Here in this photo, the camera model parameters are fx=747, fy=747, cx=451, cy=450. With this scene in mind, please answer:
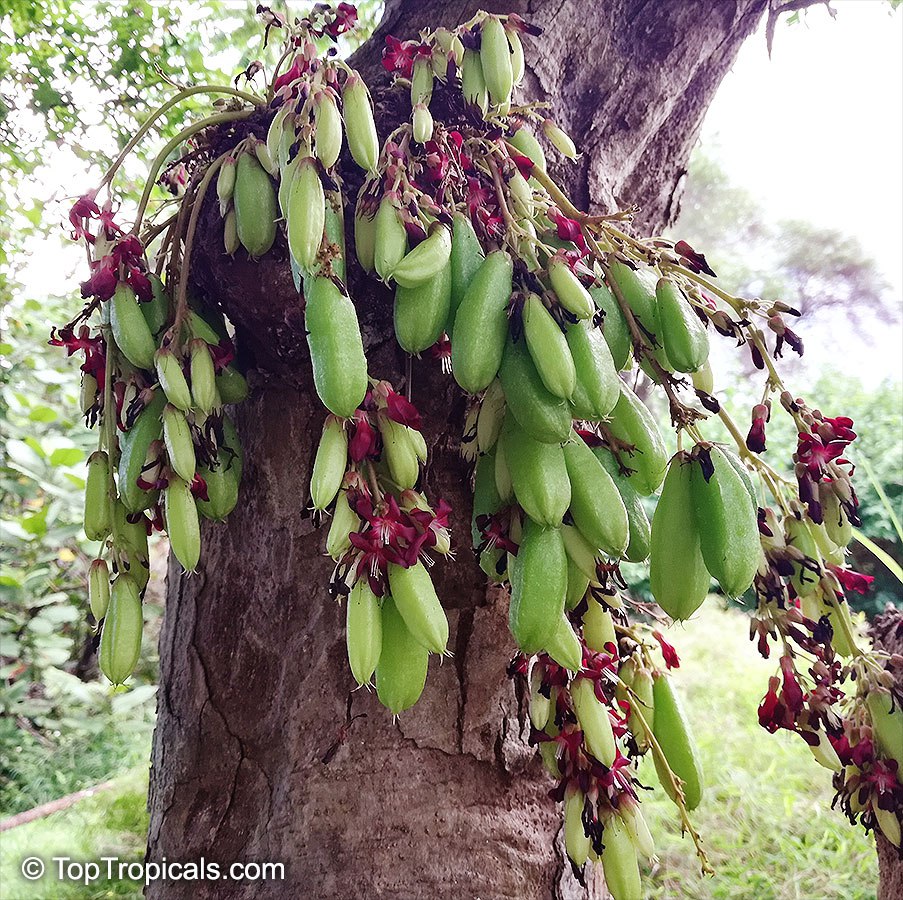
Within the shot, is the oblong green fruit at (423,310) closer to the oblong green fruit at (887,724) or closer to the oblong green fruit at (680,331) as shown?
the oblong green fruit at (680,331)

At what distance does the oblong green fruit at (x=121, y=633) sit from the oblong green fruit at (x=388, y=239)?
0.38 metres

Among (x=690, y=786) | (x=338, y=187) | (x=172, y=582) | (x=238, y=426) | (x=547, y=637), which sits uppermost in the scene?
(x=338, y=187)

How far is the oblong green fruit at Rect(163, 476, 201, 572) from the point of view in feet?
2.19

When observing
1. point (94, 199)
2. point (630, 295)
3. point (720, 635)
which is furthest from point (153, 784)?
point (720, 635)

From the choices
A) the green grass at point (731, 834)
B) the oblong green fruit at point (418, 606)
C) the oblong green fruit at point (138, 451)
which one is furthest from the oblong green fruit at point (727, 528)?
the green grass at point (731, 834)

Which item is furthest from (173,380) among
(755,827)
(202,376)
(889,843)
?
(755,827)

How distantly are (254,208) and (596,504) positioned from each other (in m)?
0.41

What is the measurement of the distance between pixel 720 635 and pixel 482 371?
3248 millimetres

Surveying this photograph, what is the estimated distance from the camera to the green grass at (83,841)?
5.42ft

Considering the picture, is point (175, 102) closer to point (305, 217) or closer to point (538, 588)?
point (305, 217)

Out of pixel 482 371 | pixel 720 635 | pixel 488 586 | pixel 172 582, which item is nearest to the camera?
pixel 482 371

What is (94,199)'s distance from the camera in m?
0.73

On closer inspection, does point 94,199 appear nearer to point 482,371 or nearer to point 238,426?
point 238,426

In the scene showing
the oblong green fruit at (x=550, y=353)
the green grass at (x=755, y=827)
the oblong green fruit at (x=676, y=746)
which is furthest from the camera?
the green grass at (x=755, y=827)
